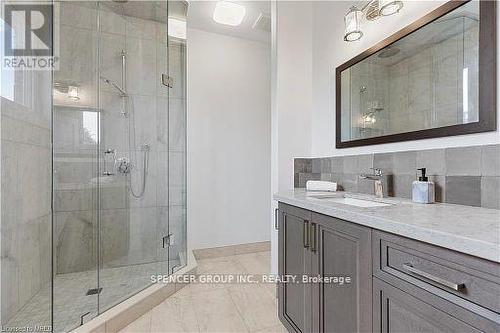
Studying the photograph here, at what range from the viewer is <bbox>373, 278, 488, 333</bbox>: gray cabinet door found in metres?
0.64

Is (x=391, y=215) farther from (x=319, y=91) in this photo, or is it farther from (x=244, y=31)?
(x=244, y=31)

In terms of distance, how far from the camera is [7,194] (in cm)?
163

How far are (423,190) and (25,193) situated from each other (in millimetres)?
2450

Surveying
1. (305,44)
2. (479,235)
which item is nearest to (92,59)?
(305,44)

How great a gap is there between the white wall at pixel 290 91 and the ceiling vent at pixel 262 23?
19.0 inches

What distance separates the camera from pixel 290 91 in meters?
2.20

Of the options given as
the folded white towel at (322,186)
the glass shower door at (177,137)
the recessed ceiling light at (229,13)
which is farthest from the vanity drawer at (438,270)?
the recessed ceiling light at (229,13)

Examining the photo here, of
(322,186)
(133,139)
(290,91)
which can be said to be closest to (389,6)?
(290,91)

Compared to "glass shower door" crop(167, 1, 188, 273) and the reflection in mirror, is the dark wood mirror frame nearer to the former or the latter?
the reflection in mirror

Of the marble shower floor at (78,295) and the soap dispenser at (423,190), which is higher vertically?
the soap dispenser at (423,190)

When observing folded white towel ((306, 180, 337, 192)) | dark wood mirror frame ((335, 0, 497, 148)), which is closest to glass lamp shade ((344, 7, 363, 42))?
dark wood mirror frame ((335, 0, 497, 148))

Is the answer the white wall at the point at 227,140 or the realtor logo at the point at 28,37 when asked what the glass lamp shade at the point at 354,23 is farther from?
the realtor logo at the point at 28,37

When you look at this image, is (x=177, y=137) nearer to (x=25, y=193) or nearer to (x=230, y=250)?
(x=25, y=193)

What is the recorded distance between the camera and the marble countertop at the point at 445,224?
575mm
